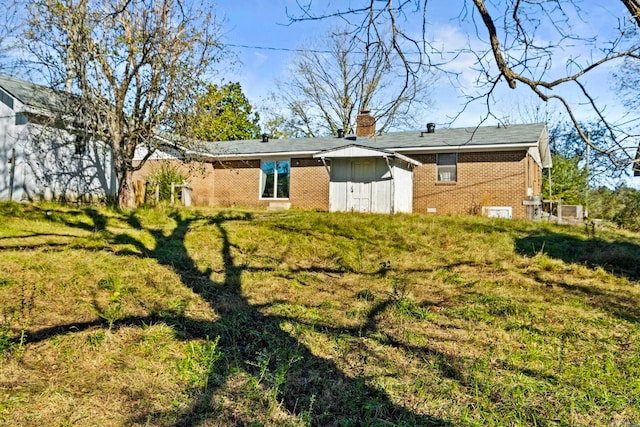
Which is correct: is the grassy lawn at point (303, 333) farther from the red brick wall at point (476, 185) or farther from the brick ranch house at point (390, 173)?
the red brick wall at point (476, 185)

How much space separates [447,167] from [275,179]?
701 cm

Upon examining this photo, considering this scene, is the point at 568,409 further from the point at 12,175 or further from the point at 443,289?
the point at 12,175

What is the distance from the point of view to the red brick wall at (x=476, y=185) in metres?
15.5

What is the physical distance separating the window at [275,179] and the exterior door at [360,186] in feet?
10.6

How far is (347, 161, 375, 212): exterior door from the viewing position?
634 inches

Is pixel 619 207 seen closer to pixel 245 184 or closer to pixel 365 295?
pixel 245 184

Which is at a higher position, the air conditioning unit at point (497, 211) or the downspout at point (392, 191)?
the downspout at point (392, 191)

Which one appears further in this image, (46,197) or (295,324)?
(46,197)

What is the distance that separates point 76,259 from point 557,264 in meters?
7.67

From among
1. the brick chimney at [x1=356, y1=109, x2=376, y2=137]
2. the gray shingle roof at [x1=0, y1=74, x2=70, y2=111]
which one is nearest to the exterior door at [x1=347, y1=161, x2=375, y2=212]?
the brick chimney at [x1=356, y1=109, x2=376, y2=137]

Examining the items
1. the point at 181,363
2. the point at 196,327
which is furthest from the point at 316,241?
the point at 181,363

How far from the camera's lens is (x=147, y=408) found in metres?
2.91

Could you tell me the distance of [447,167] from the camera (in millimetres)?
16734

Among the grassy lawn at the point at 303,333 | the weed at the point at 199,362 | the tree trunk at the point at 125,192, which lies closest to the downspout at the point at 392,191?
the grassy lawn at the point at 303,333
